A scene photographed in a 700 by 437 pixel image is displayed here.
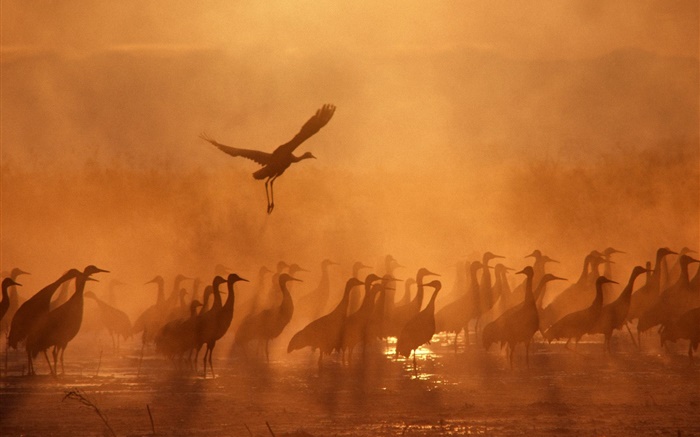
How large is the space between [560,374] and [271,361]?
254 inches

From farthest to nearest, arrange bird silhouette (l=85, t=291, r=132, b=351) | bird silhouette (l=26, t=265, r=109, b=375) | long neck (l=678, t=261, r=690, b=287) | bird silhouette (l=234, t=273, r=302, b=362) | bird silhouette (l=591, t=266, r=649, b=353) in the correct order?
bird silhouette (l=85, t=291, r=132, b=351) → long neck (l=678, t=261, r=690, b=287) → bird silhouette (l=234, t=273, r=302, b=362) → bird silhouette (l=591, t=266, r=649, b=353) → bird silhouette (l=26, t=265, r=109, b=375)

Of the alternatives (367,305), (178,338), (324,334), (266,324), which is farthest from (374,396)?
(266,324)

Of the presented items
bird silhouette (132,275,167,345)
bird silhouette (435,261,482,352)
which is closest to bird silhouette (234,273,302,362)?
bird silhouette (132,275,167,345)

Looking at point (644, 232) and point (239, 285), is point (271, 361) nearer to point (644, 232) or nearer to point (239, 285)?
point (239, 285)

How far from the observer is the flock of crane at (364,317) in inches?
836

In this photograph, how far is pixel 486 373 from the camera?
21234 mm

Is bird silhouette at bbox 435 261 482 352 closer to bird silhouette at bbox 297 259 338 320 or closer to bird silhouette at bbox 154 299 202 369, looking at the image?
bird silhouette at bbox 297 259 338 320

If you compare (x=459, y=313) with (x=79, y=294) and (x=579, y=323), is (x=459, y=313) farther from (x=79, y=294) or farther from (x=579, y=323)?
(x=79, y=294)

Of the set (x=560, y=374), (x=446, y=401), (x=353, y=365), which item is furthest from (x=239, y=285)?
(x=446, y=401)

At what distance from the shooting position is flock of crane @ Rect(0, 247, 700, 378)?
69.7 ft

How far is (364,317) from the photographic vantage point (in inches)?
902

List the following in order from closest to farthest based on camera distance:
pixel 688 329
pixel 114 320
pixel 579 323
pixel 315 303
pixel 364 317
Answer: pixel 688 329 < pixel 364 317 < pixel 579 323 < pixel 114 320 < pixel 315 303

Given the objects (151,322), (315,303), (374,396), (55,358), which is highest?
(315,303)

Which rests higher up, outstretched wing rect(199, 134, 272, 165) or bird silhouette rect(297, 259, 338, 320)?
outstretched wing rect(199, 134, 272, 165)
